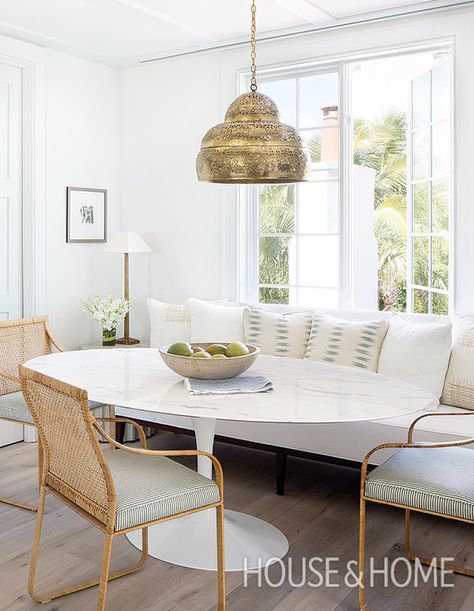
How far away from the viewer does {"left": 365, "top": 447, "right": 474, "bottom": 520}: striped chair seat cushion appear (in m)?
2.27

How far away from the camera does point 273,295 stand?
4617 millimetres

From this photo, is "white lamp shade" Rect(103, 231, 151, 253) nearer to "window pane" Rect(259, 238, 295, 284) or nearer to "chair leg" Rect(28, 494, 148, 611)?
"window pane" Rect(259, 238, 295, 284)

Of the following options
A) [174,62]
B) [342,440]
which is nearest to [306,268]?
[342,440]

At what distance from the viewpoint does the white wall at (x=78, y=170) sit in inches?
180

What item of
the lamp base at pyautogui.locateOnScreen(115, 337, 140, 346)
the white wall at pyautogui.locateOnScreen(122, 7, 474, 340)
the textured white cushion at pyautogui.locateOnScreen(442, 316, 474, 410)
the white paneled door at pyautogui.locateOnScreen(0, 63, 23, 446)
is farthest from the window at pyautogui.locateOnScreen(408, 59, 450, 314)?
the white paneled door at pyautogui.locateOnScreen(0, 63, 23, 446)

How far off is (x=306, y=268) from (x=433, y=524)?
1.85 meters

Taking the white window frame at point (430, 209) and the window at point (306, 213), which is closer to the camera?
the white window frame at point (430, 209)

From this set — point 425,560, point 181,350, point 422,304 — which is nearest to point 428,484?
point 425,560

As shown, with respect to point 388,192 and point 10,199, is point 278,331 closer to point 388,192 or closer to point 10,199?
point 10,199

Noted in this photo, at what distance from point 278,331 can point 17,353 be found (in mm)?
1425

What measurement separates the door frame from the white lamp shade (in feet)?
1.45

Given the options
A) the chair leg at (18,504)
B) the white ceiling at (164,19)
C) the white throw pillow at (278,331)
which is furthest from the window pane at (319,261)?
the chair leg at (18,504)

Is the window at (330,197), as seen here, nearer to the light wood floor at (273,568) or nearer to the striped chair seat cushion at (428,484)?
the light wood floor at (273,568)

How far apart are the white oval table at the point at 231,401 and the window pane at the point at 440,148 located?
1.57 meters
